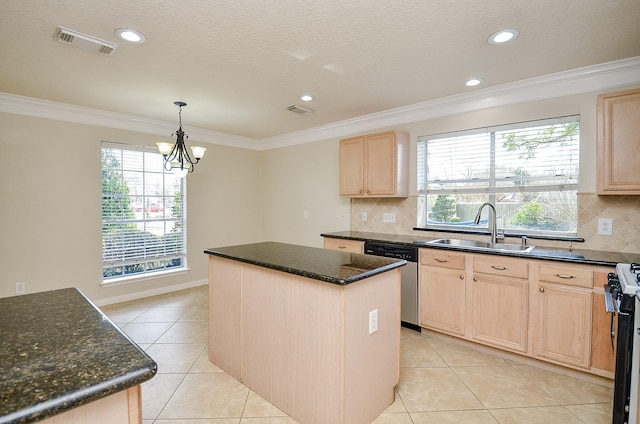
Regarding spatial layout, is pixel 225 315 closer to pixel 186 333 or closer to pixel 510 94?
pixel 186 333

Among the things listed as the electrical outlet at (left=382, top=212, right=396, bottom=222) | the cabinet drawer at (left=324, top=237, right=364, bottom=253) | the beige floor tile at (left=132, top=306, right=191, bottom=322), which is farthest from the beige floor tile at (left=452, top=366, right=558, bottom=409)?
the beige floor tile at (left=132, top=306, right=191, bottom=322)

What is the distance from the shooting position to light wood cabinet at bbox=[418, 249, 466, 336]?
3002 mm

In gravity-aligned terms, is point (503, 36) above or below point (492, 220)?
above

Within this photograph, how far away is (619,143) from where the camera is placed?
2463mm

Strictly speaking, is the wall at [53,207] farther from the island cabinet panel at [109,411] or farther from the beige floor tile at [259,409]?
the island cabinet panel at [109,411]

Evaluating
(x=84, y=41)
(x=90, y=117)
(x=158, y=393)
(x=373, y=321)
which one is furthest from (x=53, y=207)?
(x=373, y=321)

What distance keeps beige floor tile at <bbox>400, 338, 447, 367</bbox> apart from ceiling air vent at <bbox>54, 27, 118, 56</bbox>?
3.38 meters

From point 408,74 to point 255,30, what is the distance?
55.7 inches

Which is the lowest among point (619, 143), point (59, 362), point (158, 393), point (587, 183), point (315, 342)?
point (158, 393)

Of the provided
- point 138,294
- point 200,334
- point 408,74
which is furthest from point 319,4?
point 138,294

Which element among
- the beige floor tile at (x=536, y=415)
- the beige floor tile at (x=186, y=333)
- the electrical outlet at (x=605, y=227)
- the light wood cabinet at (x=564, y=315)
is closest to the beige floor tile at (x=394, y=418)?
the beige floor tile at (x=536, y=415)

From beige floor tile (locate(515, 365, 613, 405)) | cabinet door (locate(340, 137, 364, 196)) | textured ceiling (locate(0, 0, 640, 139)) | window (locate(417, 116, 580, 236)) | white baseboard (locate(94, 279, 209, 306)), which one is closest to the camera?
textured ceiling (locate(0, 0, 640, 139))

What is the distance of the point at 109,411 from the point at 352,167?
365cm

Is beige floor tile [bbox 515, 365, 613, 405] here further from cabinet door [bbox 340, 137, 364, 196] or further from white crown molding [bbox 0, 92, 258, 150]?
white crown molding [bbox 0, 92, 258, 150]
